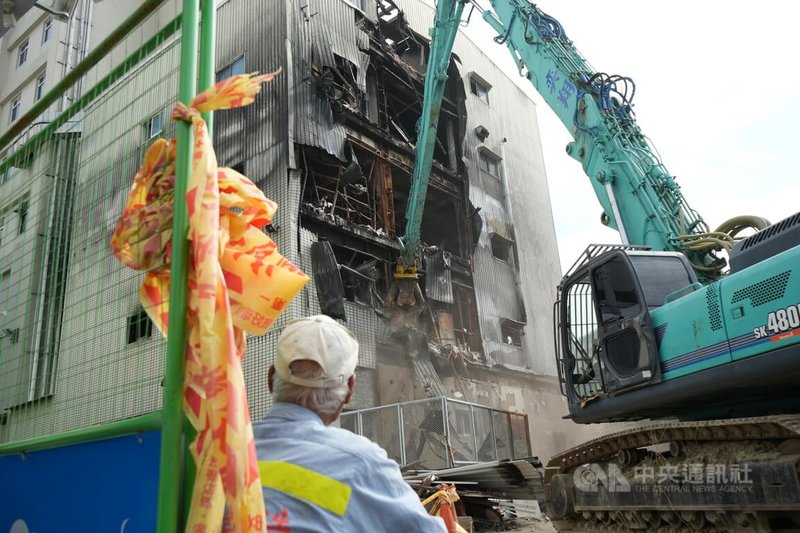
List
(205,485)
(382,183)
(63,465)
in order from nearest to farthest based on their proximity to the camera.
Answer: (205,485), (63,465), (382,183)

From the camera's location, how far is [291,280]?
1.72m

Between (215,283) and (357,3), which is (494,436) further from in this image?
(357,3)

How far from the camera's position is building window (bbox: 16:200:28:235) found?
11.1ft

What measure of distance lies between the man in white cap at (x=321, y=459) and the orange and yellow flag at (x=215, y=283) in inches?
6.4

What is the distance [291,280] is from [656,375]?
15.4ft

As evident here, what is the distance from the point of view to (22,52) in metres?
24.3

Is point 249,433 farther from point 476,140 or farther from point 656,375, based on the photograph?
point 476,140

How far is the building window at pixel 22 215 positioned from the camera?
337cm

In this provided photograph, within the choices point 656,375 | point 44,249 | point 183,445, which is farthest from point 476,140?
point 183,445

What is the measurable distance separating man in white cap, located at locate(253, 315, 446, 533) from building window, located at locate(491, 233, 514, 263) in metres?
20.3

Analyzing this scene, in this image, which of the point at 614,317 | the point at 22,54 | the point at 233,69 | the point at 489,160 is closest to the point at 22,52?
the point at 22,54

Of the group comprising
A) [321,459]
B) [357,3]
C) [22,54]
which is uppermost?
[22,54]

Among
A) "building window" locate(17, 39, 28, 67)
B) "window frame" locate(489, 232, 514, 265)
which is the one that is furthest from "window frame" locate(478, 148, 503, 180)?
"building window" locate(17, 39, 28, 67)
